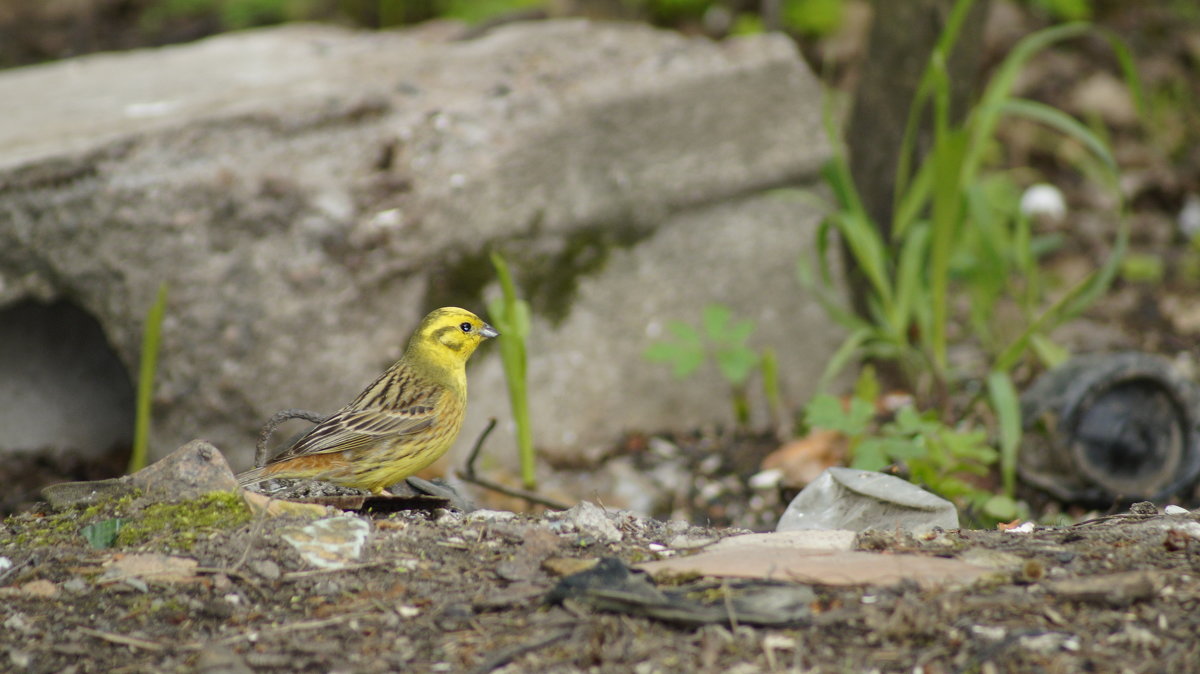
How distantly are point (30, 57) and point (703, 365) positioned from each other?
6190mm

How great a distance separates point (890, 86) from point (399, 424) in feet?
10.4

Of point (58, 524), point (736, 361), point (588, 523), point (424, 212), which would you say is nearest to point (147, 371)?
point (424, 212)

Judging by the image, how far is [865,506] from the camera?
3.19 metres

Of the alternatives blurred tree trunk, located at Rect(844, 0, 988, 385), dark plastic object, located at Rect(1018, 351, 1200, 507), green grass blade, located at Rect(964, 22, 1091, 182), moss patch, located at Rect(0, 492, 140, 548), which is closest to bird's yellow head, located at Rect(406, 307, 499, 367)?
moss patch, located at Rect(0, 492, 140, 548)

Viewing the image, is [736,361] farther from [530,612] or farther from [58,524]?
[58,524]

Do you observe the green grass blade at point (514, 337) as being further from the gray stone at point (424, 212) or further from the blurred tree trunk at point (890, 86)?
the blurred tree trunk at point (890, 86)

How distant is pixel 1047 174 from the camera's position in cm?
786

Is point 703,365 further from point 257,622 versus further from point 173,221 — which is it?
point 257,622

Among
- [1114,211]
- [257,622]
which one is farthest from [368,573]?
[1114,211]

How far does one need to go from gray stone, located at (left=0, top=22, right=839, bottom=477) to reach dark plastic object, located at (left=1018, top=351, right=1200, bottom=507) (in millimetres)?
1327

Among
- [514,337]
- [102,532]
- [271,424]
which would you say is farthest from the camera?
[514,337]

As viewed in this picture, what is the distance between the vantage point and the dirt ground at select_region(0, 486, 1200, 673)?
7.22 ft

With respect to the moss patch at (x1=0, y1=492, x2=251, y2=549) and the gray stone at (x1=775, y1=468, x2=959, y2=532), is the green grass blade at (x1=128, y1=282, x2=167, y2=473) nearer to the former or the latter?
the moss patch at (x1=0, y1=492, x2=251, y2=549)

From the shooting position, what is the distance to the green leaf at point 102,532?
2.72 m
